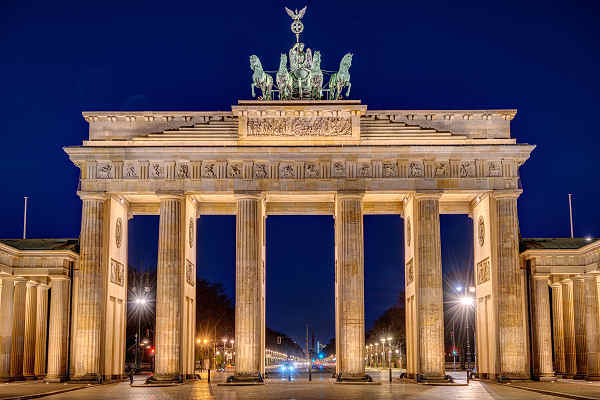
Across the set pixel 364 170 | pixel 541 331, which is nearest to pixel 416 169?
pixel 364 170

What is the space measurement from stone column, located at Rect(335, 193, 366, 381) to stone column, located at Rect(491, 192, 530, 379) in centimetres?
851

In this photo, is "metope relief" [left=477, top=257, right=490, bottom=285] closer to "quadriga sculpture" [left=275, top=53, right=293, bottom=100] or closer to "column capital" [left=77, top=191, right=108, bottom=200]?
"quadriga sculpture" [left=275, top=53, right=293, bottom=100]

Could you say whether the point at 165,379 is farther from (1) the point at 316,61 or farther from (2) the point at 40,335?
(1) the point at 316,61

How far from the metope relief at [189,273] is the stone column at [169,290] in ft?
6.67

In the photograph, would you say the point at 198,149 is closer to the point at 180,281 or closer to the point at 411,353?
the point at 180,281

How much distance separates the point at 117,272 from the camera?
52.1m

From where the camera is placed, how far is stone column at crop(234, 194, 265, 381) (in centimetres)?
4791

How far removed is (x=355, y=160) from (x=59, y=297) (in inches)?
803

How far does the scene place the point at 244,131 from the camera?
1976 inches

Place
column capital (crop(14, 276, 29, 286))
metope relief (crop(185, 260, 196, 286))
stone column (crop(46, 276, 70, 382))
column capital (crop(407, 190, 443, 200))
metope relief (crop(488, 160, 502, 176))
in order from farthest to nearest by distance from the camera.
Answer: metope relief (crop(185, 260, 196, 286)), metope relief (crop(488, 160, 502, 176)), column capital (crop(407, 190, 443, 200)), column capital (crop(14, 276, 29, 286)), stone column (crop(46, 276, 70, 382))

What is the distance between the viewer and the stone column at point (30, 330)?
49.5m

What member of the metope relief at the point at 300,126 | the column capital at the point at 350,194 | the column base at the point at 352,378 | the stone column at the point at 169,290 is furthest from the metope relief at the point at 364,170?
the column base at the point at 352,378

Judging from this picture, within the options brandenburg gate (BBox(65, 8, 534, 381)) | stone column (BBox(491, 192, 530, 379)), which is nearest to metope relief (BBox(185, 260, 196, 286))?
brandenburg gate (BBox(65, 8, 534, 381))

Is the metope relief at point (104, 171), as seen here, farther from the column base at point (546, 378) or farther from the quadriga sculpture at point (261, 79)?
the column base at point (546, 378)
